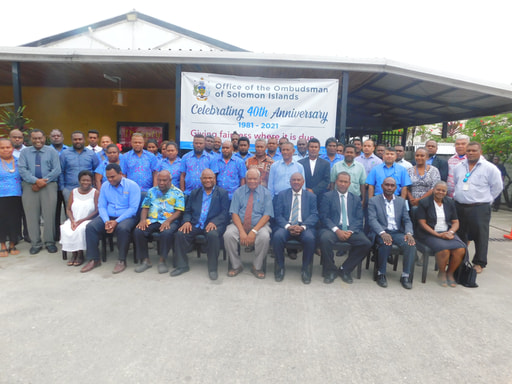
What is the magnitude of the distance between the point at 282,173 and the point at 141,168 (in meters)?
2.22

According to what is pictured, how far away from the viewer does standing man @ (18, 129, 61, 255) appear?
15.2 ft

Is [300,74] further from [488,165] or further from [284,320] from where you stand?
[284,320]

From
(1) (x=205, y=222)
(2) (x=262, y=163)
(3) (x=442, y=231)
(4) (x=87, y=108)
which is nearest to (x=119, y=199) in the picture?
(1) (x=205, y=222)

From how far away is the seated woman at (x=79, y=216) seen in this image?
14.0 ft

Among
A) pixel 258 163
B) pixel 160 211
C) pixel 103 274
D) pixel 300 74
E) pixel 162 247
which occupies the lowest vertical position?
pixel 103 274

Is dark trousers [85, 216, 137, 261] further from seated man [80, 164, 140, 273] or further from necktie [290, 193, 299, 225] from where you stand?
necktie [290, 193, 299, 225]

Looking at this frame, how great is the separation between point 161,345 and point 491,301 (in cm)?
357

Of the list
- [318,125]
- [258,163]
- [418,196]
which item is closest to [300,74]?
[318,125]

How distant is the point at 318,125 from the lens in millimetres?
5727

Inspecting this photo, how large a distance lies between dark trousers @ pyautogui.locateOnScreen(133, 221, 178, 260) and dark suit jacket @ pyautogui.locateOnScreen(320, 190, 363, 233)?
2.04 meters


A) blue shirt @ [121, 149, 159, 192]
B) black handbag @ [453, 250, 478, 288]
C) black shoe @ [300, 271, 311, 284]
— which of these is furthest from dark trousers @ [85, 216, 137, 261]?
black handbag @ [453, 250, 478, 288]

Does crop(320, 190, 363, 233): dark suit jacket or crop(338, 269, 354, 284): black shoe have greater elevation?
crop(320, 190, 363, 233): dark suit jacket

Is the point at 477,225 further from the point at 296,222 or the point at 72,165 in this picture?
the point at 72,165

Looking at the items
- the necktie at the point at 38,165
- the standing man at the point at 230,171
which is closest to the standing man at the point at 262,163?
the standing man at the point at 230,171
